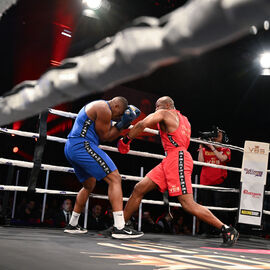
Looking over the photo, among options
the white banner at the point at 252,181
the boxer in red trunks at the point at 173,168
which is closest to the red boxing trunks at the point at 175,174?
the boxer in red trunks at the point at 173,168

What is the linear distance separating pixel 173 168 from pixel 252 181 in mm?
1357

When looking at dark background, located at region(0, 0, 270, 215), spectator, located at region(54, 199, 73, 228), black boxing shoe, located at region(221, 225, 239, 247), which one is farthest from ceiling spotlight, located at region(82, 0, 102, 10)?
black boxing shoe, located at region(221, 225, 239, 247)

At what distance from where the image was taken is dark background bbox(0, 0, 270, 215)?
5.71 metres

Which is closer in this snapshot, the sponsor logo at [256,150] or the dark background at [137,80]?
the sponsor logo at [256,150]

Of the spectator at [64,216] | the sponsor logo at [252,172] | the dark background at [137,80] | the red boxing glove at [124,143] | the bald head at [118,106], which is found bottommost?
the spectator at [64,216]

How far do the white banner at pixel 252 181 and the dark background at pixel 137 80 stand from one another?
0.61 metres

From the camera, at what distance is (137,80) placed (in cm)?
739

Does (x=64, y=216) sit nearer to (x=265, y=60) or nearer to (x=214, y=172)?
(x=214, y=172)

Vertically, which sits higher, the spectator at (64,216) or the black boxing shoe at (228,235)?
the black boxing shoe at (228,235)

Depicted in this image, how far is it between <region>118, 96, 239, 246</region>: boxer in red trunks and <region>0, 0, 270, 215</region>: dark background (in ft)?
5.80

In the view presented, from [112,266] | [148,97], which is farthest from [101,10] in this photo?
[112,266]

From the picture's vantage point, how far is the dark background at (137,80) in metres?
5.71

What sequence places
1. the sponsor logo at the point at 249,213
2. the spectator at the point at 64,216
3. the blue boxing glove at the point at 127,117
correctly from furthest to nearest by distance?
the spectator at the point at 64,216, the sponsor logo at the point at 249,213, the blue boxing glove at the point at 127,117

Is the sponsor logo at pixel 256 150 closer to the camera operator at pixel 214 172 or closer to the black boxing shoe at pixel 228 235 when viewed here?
the camera operator at pixel 214 172
